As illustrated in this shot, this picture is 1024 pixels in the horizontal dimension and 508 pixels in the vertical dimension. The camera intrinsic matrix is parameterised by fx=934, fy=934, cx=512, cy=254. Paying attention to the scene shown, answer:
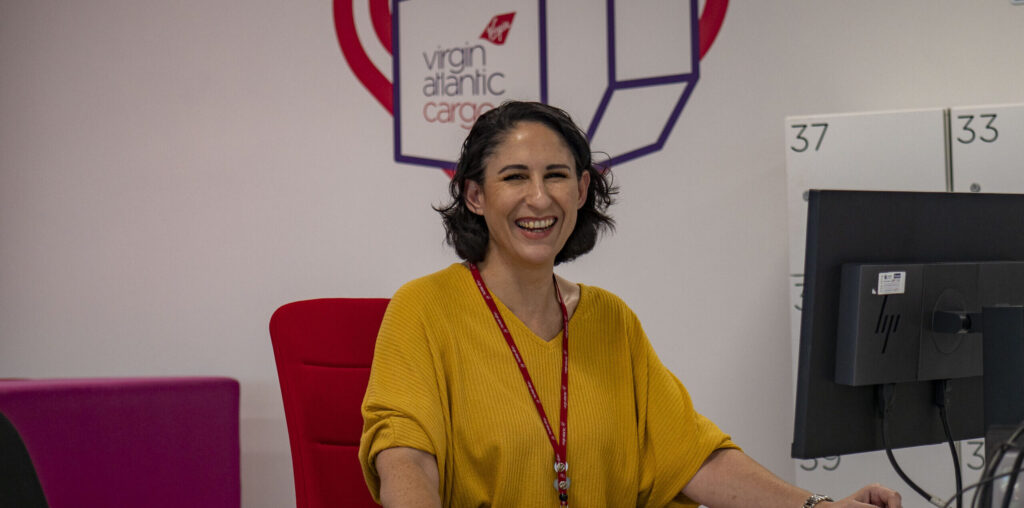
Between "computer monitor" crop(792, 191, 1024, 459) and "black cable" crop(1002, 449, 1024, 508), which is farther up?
"computer monitor" crop(792, 191, 1024, 459)

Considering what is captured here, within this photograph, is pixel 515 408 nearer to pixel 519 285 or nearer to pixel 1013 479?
pixel 519 285

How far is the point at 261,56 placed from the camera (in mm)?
3350

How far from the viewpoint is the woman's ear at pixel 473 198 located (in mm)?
1896

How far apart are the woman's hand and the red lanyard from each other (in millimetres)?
467

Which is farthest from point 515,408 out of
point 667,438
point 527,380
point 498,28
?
point 498,28

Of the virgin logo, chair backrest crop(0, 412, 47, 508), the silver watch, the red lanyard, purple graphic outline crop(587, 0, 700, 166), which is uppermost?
the virgin logo

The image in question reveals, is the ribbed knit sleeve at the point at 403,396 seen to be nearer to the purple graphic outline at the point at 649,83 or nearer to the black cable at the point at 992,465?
the black cable at the point at 992,465

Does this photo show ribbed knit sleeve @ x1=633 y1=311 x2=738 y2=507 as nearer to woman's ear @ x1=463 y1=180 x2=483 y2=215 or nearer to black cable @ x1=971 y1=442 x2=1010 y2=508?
woman's ear @ x1=463 y1=180 x2=483 y2=215

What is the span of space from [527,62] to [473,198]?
4.26 feet

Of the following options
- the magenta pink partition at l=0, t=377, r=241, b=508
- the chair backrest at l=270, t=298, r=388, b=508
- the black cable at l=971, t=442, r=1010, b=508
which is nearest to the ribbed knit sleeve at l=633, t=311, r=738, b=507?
the chair backrest at l=270, t=298, r=388, b=508

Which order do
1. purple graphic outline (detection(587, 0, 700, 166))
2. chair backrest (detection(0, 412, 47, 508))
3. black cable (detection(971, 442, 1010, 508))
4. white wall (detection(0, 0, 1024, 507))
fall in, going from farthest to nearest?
purple graphic outline (detection(587, 0, 700, 166)) < white wall (detection(0, 0, 1024, 507)) < black cable (detection(971, 442, 1010, 508)) < chair backrest (detection(0, 412, 47, 508))

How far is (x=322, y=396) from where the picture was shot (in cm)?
202

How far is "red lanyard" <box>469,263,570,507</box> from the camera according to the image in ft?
5.60

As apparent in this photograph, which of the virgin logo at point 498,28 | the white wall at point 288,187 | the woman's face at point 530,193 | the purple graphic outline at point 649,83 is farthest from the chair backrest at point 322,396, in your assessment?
the virgin logo at point 498,28
